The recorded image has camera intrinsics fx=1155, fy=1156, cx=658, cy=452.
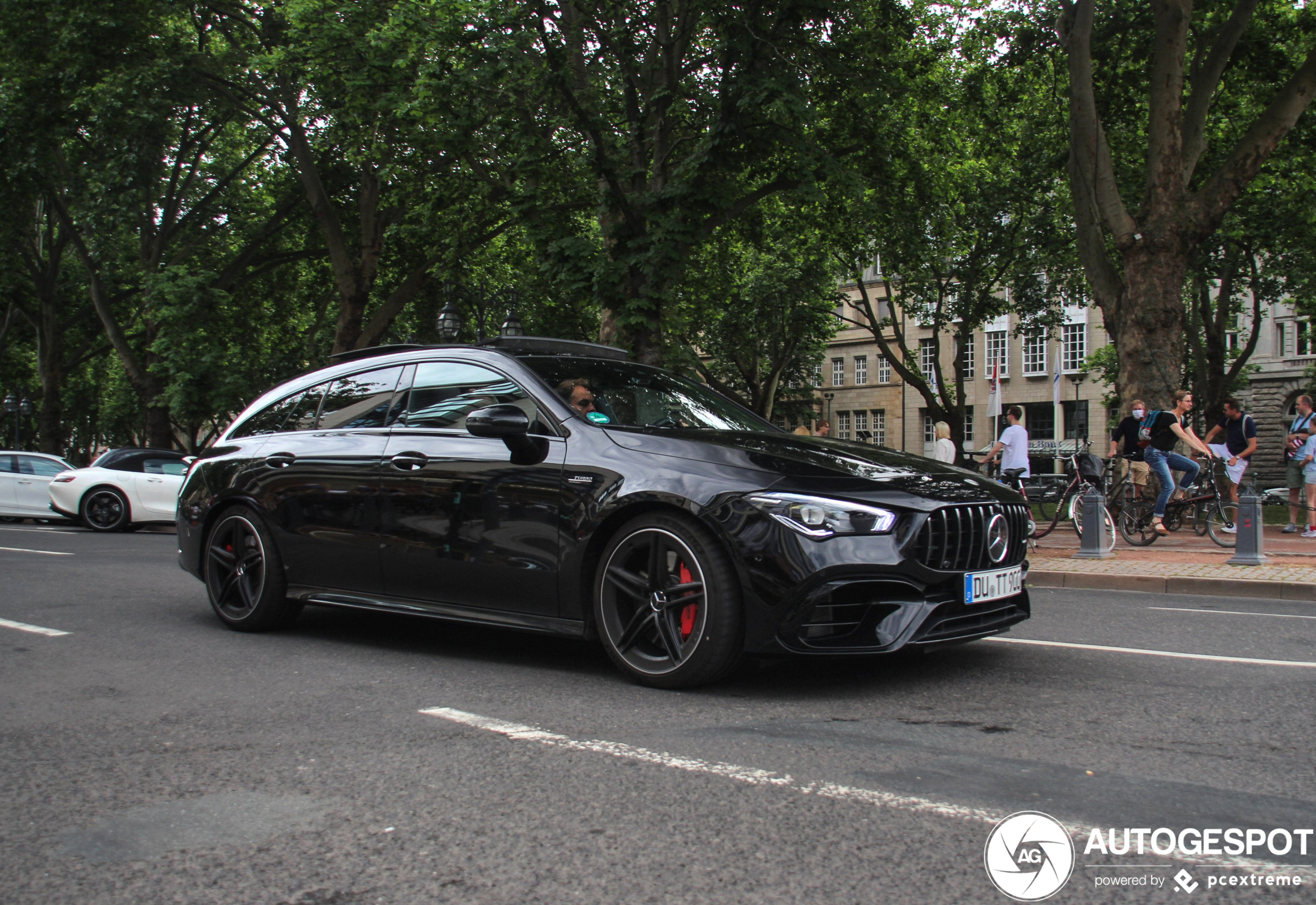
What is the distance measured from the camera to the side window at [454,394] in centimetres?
567

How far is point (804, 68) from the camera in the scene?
55.4ft

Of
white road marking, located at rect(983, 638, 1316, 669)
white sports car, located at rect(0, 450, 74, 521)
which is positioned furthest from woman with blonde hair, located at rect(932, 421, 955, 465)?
white sports car, located at rect(0, 450, 74, 521)

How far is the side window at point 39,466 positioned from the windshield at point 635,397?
20.0 m

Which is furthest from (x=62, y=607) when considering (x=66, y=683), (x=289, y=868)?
(x=289, y=868)

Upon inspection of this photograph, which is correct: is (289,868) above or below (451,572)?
below

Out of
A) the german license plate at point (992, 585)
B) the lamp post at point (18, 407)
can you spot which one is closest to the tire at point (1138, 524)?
the german license plate at point (992, 585)

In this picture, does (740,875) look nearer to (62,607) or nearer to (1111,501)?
(62,607)

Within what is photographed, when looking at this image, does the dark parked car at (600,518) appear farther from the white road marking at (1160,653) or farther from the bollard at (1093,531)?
the bollard at (1093,531)

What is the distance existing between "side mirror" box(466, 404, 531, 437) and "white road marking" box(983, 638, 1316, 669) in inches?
115

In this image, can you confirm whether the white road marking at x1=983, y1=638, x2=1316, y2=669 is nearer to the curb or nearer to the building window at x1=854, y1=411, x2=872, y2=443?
the curb

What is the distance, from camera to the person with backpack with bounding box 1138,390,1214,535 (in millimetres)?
14133

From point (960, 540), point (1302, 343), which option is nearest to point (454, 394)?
point (960, 540)

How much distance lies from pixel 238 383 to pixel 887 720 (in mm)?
23555

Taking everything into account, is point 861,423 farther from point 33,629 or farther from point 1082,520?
point 33,629
